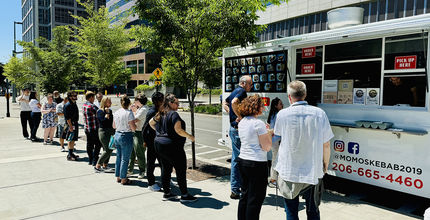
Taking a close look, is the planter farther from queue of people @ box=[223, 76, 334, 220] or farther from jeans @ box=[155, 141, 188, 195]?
jeans @ box=[155, 141, 188, 195]

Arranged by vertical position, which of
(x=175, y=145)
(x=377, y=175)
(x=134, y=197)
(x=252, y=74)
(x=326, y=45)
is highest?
(x=326, y=45)

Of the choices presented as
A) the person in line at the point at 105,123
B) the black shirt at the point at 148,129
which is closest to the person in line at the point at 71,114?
the person in line at the point at 105,123

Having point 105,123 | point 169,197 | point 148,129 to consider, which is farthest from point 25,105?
point 169,197

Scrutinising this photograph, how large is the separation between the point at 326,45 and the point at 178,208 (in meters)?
3.93

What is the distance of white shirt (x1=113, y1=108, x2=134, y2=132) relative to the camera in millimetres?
5742

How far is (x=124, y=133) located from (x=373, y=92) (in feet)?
14.9

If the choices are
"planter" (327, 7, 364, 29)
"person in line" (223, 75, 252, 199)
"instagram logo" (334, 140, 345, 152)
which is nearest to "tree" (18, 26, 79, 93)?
"person in line" (223, 75, 252, 199)

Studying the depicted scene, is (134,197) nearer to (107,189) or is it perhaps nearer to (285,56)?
(107,189)

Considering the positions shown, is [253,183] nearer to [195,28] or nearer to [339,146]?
[339,146]

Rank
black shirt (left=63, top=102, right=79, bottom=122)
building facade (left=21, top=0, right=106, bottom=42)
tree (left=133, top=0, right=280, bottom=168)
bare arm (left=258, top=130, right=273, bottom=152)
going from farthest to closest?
building facade (left=21, top=0, right=106, bottom=42) → black shirt (left=63, top=102, right=79, bottom=122) → tree (left=133, top=0, right=280, bottom=168) → bare arm (left=258, top=130, right=273, bottom=152)

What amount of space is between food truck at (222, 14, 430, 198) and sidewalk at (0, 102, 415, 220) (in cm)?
73

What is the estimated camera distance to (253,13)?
6742 mm

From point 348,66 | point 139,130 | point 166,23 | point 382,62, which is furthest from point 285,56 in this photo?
point 139,130

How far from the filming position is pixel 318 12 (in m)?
30.8
